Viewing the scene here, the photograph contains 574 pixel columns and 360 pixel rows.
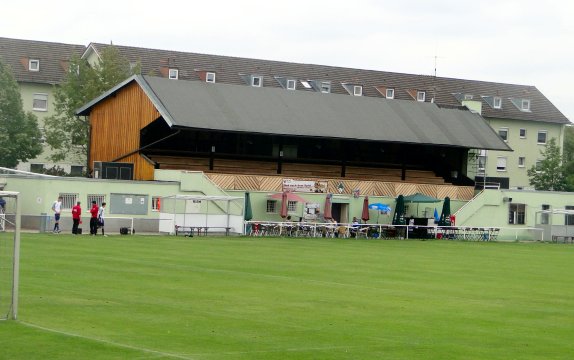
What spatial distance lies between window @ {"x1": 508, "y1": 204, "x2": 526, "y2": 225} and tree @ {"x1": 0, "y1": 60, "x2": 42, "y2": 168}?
37283 mm

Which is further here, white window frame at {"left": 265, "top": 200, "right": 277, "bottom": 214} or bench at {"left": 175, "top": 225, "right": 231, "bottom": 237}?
white window frame at {"left": 265, "top": 200, "right": 277, "bottom": 214}

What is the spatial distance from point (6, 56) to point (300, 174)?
37.4 metres

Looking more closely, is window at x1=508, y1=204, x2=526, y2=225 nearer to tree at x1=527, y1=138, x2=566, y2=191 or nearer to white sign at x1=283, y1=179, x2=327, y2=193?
white sign at x1=283, y1=179, x2=327, y2=193

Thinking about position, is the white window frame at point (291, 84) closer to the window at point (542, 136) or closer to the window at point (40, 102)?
the window at point (40, 102)

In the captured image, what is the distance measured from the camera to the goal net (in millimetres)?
20234

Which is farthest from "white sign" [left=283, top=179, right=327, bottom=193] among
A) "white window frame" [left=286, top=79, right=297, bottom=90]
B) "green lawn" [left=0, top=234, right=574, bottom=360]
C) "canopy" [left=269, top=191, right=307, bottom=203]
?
"white window frame" [left=286, top=79, right=297, bottom=90]

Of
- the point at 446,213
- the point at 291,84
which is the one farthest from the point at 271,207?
the point at 291,84

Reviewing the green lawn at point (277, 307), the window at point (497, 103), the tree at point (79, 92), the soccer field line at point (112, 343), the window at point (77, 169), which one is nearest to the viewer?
the soccer field line at point (112, 343)

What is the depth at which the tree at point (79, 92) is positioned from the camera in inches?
3565

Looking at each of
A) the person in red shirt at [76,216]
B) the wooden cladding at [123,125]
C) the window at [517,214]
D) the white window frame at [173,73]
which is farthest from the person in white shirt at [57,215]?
the white window frame at [173,73]

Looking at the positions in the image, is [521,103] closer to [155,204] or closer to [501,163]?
[501,163]

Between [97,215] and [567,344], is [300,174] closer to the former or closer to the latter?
[97,215]

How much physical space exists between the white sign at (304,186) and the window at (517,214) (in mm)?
14444

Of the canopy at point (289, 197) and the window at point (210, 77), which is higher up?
the window at point (210, 77)
